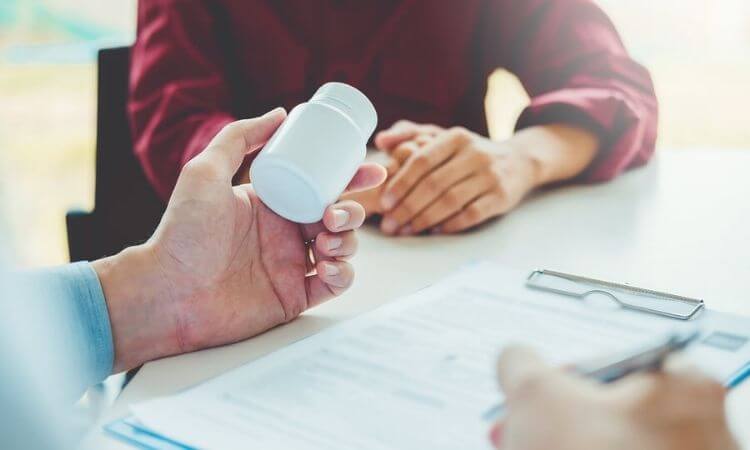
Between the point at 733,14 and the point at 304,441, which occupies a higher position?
the point at 733,14

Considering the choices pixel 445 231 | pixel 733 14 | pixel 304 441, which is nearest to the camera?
pixel 304 441

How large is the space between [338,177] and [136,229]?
64 cm

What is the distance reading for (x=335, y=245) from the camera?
1.99 ft

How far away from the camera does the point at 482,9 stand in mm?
1136

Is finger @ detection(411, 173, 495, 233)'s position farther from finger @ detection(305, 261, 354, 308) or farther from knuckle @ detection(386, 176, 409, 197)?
finger @ detection(305, 261, 354, 308)

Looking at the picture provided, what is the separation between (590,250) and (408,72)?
508 millimetres

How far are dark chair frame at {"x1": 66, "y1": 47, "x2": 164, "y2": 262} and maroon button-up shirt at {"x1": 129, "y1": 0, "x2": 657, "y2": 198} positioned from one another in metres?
0.05

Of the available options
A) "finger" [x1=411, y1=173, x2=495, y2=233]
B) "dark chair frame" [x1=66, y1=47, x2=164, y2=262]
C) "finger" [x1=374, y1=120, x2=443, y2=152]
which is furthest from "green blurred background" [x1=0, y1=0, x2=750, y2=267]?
"finger" [x1=411, y1=173, x2=495, y2=233]

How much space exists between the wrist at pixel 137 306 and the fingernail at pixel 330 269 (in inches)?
4.8

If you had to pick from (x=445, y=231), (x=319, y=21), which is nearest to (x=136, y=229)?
(x=319, y=21)

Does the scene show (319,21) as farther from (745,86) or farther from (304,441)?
(745,86)

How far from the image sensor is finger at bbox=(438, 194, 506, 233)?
30.1 inches

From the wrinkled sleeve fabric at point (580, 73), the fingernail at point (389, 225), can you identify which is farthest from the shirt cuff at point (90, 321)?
the wrinkled sleeve fabric at point (580, 73)

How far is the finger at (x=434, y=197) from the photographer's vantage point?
0.76 metres
